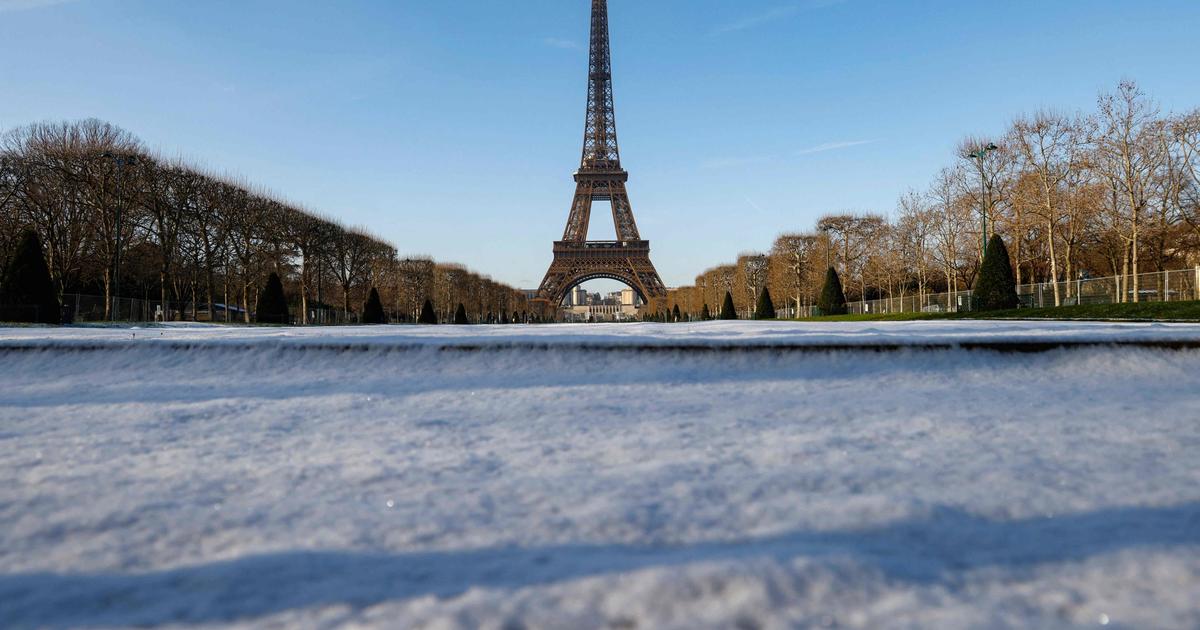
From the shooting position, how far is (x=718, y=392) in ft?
17.0

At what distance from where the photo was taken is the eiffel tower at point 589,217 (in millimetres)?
54156

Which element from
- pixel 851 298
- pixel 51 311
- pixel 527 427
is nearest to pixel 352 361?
pixel 527 427

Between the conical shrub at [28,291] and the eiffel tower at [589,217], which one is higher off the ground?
the eiffel tower at [589,217]

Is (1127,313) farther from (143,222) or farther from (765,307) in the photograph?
(143,222)

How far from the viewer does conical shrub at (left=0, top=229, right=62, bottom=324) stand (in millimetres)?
18141

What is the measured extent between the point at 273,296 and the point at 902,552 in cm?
2776

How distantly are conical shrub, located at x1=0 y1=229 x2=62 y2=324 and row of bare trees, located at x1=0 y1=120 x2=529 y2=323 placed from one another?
2931 millimetres

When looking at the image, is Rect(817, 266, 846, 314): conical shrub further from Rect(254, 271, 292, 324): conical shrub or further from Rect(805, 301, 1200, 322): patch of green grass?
Rect(254, 271, 292, 324): conical shrub

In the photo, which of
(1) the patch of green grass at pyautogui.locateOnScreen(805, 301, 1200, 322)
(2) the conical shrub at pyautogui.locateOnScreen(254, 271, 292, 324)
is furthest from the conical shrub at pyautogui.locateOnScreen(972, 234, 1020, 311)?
(2) the conical shrub at pyautogui.locateOnScreen(254, 271, 292, 324)

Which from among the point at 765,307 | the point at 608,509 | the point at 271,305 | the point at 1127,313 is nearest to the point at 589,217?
the point at 765,307

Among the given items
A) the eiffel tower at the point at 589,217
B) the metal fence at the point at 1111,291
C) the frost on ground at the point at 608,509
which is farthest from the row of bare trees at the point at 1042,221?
the frost on ground at the point at 608,509

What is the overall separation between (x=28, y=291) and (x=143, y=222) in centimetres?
1103

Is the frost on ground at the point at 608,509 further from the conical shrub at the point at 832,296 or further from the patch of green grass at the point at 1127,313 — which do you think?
the conical shrub at the point at 832,296

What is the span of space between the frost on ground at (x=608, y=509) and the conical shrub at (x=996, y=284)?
55.6 ft
